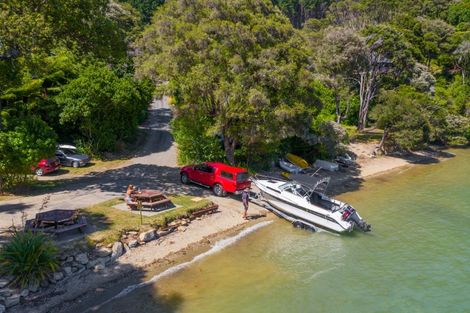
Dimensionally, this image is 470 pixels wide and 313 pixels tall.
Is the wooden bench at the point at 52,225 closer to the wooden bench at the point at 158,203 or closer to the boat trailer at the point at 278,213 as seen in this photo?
the wooden bench at the point at 158,203

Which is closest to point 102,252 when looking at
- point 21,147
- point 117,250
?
point 117,250

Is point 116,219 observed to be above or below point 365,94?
below

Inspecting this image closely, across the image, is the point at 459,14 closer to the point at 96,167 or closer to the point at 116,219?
the point at 96,167

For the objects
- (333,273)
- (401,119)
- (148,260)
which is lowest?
(333,273)

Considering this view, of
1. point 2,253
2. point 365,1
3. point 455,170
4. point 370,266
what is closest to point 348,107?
point 455,170

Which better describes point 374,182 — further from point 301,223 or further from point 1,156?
point 1,156

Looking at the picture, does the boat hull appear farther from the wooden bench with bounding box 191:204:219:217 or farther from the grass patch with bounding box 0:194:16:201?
the grass patch with bounding box 0:194:16:201
